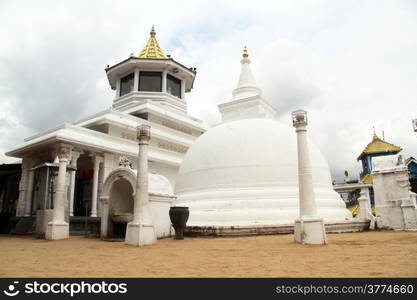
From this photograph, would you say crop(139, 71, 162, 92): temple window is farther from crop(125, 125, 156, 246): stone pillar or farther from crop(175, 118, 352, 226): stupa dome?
crop(125, 125, 156, 246): stone pillar

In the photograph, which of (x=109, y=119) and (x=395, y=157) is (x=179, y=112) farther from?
(x=395, y=157)

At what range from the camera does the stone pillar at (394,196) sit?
15281 millimetres

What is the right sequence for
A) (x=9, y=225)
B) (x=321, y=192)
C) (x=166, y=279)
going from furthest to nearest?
(x=9, y=225), (x=321, y=192), (x=166, y=279)

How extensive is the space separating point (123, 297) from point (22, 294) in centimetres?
141

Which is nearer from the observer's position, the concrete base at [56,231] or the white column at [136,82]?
the concrete base at [56,231]

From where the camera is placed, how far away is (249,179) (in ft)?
50.0

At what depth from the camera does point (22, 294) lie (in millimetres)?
4277

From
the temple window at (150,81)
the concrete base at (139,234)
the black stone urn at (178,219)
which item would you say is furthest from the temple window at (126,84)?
the concrete base at (139,234)

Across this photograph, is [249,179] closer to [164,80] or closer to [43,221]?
[43,221]

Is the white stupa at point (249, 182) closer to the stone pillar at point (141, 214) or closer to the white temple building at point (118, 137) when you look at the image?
the stone pillar at point (141, 214)

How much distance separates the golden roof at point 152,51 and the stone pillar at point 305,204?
2064 centimetres

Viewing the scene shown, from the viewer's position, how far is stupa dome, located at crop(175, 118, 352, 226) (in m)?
14.1

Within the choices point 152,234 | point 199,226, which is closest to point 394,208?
point 199,226

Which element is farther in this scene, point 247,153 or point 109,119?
point 109,119
